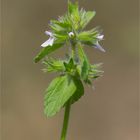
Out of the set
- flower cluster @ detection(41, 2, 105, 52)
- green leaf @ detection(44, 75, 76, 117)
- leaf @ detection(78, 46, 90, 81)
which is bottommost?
green leaf @ detection(44, 75, 76, 117)

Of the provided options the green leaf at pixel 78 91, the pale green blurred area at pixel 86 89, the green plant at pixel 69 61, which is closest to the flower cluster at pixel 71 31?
the green plant at pixel 69 61

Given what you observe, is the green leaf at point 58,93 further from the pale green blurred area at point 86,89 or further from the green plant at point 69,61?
the pale green blurred area at point 86,89

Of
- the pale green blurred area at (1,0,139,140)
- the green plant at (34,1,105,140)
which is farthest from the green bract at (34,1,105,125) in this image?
the pale green blurred area at (1,0,139,140)

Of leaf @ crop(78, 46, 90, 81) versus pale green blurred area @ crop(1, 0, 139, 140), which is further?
pale green blurred area @ crop(1, 0, 139, 140)

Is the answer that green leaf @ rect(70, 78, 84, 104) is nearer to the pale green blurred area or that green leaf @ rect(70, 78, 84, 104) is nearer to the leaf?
the leaf

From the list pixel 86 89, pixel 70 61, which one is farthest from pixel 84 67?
pixel 86 89

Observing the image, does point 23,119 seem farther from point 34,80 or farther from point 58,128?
point 34,80

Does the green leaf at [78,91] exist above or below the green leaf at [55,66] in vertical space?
below

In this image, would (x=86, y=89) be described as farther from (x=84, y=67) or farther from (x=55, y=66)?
(x=84, y=67)
